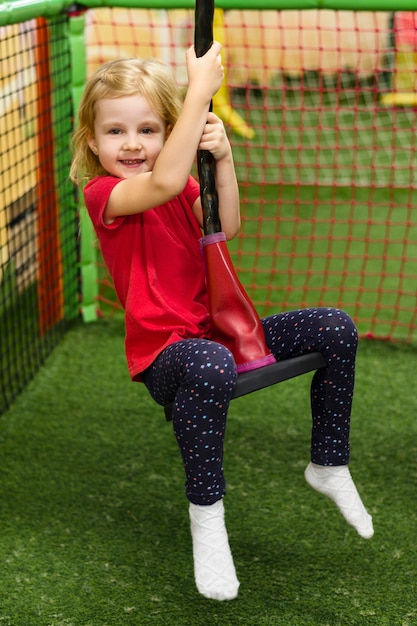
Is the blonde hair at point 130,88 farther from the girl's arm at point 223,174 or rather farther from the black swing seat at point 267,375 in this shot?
the black swing seat at point 267,375

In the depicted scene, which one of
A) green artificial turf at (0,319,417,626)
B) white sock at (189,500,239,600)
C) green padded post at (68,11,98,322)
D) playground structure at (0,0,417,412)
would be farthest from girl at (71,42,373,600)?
green padded post at (68,11,98,322)

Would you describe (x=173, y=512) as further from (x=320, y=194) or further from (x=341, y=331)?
(x=320, y=194)

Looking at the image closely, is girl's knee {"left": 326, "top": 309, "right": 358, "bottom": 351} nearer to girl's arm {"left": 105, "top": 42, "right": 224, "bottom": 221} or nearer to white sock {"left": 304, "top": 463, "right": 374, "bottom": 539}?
white sock {"left": 304, "top": 463, "right": 374, "bottom": 539}

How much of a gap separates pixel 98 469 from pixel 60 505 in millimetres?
185

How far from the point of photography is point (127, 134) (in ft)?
5.60

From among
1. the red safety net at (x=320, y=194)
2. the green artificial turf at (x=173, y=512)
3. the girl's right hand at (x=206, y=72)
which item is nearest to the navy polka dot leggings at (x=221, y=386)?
the green artificial turf at (x=173, y=512)

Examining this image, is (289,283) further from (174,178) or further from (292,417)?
(174,178)

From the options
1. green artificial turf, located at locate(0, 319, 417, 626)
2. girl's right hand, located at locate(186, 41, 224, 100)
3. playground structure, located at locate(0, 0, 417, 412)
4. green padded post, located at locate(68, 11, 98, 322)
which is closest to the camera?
girl's right hand, located at locate(186, 41, 224, 100)

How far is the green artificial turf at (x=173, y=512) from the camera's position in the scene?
72.7 inches

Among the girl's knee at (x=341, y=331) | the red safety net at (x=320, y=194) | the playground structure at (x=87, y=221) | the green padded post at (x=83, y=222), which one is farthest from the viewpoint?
the red safety net at (x=320, y=194)

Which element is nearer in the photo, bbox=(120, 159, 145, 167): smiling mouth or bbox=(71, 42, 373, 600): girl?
bbox=(71, 42, 373, 600): girl

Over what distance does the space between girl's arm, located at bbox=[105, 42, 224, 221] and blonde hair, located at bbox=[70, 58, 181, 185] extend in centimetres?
16

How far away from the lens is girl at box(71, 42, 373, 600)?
1568 mm

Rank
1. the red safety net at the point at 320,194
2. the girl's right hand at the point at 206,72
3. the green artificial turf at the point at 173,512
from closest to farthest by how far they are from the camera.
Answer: the girl's right hand at the point at 206,72, the green artificial turf at the point at 173,512, the red safety net at the point at 320,194
